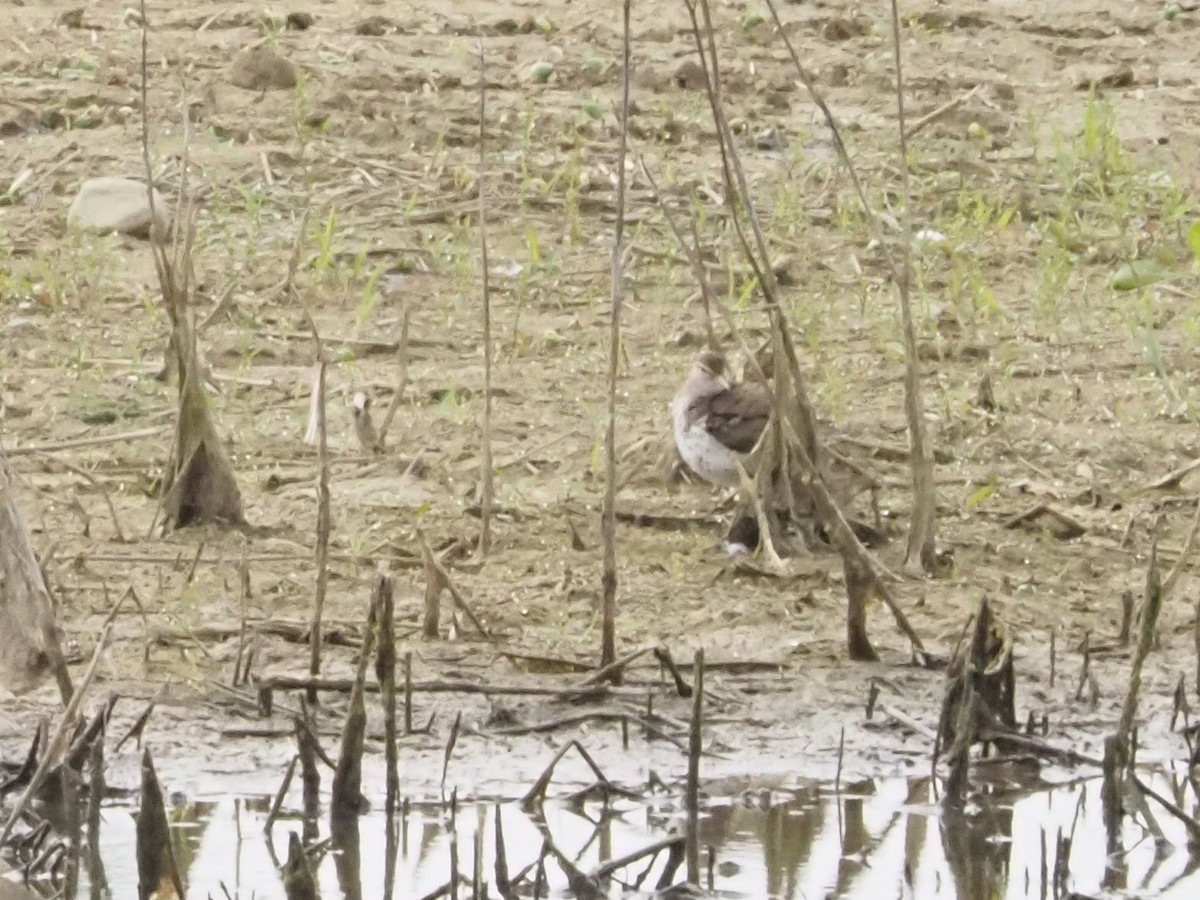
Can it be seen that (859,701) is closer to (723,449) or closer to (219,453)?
(723,449)

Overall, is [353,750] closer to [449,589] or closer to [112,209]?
[449,589]

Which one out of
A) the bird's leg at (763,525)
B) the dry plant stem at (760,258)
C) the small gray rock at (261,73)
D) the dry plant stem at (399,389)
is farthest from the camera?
the small gray rock at (261,73)

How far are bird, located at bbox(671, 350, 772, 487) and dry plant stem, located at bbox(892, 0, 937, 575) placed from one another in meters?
0.57

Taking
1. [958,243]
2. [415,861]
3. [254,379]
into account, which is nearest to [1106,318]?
[958,243]

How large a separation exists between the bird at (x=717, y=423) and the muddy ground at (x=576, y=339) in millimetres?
148

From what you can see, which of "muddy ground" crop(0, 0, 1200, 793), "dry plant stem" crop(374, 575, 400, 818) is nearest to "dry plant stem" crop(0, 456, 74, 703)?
"muddy ground" crop(0, 0, 1200, 793)

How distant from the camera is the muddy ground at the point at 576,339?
18.5 feet

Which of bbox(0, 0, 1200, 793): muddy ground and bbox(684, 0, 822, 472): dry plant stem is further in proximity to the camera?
bbox(0, 0, 1200, 793): muddy ground

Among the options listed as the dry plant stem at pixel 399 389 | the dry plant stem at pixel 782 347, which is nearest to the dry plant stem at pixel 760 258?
the dry plant stem at pixel 782 347

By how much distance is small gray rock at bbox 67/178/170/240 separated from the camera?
8.69 meters

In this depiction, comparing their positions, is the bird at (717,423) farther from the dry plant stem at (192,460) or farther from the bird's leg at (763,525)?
the dry plant stem at (192,460)

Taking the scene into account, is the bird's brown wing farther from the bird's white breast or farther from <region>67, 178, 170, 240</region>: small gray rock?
<region>67, 178, 170, 240</region>: small gray rock

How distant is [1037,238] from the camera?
354 inches

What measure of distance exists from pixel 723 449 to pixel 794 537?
0.40 m
